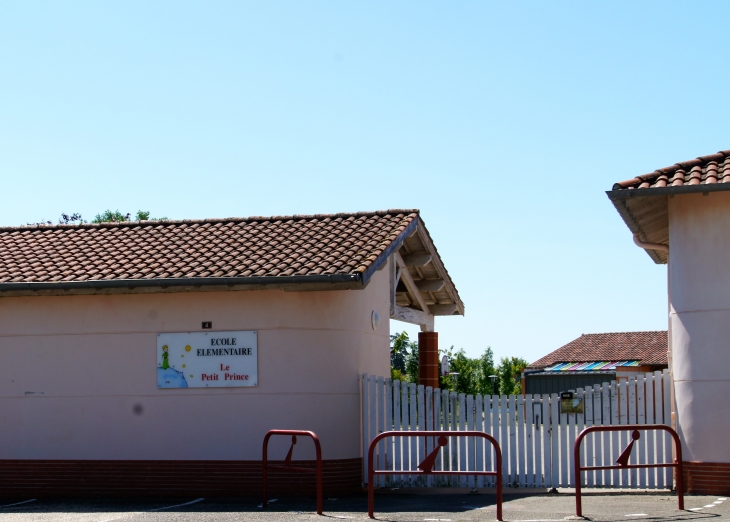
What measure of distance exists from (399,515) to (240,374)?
135 inches

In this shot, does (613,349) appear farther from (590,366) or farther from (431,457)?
(431,457)

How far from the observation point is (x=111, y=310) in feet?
42.9

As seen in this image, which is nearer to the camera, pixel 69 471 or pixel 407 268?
pixel 69 471

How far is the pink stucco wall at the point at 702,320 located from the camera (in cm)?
1155

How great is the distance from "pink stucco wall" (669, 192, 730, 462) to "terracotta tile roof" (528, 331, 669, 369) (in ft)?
127

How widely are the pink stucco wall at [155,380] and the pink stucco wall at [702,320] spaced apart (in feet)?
13.9

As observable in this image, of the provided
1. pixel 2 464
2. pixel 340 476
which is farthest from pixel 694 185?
pixel 2 464

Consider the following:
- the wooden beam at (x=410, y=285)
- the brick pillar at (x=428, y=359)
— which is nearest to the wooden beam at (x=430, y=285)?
the wooden beam at (x=410, y=285)

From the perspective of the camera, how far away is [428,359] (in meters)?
17.4

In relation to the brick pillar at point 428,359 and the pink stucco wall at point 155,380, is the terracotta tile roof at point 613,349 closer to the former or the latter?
the brick pillar at point 428,359

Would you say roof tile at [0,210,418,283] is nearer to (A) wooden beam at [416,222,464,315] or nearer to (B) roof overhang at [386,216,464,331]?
(A) wooden beam at [416,222,464,315]

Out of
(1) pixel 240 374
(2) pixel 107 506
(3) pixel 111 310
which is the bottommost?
(2) pixel 107 506

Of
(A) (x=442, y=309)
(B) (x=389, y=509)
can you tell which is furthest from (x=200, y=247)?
(A) (x=442, y=309)

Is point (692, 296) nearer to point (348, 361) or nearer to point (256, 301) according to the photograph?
point (348, 361)
